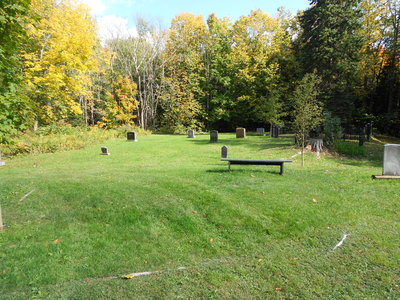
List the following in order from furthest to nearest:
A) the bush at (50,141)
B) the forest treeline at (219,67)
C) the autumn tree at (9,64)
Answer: the forest treeline at (219,67) < the bush at (50,141) < the autumn tree at (9,64)

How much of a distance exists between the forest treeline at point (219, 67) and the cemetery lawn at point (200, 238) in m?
14.6

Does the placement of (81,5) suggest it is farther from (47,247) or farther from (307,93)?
(47,247)

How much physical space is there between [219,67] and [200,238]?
34119mm

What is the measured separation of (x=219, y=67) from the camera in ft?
119

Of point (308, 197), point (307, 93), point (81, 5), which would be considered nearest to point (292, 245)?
point (308, 197)

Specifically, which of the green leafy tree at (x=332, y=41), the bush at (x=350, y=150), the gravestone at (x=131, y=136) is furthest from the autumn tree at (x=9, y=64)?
the gravestone at (x=131, y=136)

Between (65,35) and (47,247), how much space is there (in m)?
20.2

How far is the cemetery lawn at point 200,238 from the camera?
369 centimetres

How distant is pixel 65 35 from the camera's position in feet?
65.5

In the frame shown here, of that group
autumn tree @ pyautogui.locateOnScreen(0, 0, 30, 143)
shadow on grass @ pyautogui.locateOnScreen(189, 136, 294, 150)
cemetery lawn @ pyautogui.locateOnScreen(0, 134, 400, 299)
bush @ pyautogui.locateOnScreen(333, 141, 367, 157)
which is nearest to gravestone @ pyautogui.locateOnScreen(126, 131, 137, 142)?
shadow on grass @ pyautogui.locateOnScreen(189, 136, 294, 150)

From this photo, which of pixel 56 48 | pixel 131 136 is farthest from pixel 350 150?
pixel 56 48

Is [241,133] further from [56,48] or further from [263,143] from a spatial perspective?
[56,48]

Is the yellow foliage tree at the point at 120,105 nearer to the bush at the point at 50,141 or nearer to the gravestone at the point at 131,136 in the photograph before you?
the bush at the point at 50,141

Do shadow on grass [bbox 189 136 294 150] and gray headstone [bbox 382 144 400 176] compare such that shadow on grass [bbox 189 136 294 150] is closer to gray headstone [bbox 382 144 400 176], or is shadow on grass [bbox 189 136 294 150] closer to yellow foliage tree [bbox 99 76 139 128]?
gray headstone [bbox 382 144 400 176]
